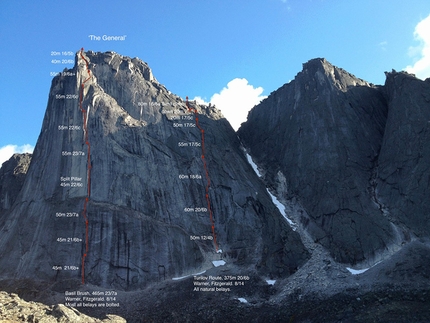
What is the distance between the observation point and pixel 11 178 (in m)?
62.9

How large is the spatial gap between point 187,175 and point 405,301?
28389mm

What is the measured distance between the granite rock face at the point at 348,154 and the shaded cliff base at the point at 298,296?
11.8 ft

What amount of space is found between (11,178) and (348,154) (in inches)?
1955

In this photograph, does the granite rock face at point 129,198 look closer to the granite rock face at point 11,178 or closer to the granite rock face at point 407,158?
the granite rock face at point 11,178

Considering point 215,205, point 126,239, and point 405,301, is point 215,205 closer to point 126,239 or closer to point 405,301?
point 126,239

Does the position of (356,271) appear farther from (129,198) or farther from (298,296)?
(129,198)

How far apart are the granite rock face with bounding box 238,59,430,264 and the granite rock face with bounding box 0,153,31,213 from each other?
35.7m

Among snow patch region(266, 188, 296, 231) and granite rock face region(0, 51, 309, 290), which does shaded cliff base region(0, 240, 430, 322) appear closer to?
granite rock face region(0, 51, 309, 290)

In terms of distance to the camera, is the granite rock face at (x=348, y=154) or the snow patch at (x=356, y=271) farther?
the granite rock face at (x=348, y=154)

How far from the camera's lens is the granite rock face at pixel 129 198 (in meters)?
43.5

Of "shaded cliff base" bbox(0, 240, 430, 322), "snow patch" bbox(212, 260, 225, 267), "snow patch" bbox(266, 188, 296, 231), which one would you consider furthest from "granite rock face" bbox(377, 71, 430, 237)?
"snow patch" bbox(212, 260, 225, 267)

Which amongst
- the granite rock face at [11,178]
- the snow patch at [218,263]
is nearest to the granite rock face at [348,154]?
the snow patch at [218,263]

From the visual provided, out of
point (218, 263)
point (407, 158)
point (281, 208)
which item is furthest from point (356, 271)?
point (407, 158)

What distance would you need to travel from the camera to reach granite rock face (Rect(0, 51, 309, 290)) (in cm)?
4350
